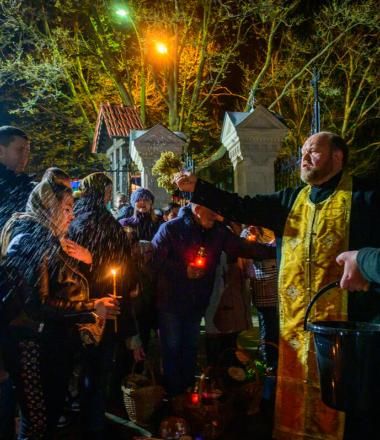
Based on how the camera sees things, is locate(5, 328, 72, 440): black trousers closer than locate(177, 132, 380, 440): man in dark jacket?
Yes

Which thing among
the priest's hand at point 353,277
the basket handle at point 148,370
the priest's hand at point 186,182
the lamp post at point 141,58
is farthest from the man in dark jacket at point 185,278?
the lamp post at point 141,58

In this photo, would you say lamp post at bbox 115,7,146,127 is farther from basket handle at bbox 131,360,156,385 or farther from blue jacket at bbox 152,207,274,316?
basket handle at bbox 131,360,156,385

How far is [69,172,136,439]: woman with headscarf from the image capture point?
410 centimetres

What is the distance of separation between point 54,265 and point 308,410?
6.65ft

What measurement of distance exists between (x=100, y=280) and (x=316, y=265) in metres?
1.70

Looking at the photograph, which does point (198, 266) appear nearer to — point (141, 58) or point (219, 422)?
point (219, 422)

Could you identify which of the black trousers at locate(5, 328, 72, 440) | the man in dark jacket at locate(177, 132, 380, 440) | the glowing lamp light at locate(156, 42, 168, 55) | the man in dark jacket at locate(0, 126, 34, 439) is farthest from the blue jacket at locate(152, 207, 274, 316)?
the glowing lamp light at locate(156, 42, 168, 55)

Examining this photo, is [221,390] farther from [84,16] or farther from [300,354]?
[84,16]

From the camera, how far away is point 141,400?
4.62m

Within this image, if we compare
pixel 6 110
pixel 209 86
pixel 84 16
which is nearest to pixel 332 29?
pixel 209 86

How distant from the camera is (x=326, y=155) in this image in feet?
12.0

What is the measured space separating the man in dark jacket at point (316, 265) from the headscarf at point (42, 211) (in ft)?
5.55

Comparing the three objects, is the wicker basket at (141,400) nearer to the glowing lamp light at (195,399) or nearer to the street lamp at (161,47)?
the glowing lamp light at (195,399)

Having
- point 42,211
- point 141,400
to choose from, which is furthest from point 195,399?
point 42,211
